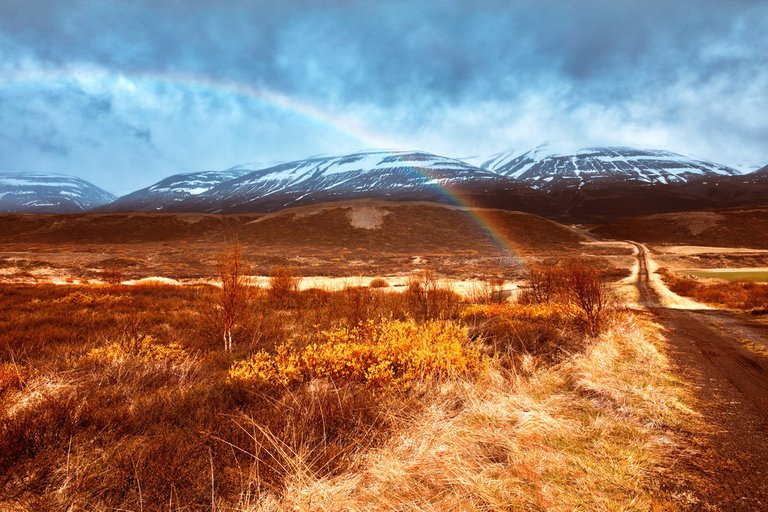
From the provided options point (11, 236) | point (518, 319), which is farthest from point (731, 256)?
point (11, 236)

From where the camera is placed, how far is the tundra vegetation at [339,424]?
9.18ft

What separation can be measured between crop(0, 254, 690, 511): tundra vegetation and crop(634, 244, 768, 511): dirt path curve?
0.27m

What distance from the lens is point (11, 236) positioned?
252 feet

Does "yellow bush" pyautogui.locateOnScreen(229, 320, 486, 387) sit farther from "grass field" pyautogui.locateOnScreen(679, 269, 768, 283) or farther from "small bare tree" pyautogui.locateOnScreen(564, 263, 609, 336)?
"grass field" pyautogui.locateOnScreen(679, 269, 768, 283)

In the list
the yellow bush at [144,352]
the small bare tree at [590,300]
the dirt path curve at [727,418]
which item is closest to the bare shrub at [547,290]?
the small bare tree at [590,300]

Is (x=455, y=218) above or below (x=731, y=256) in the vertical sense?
above

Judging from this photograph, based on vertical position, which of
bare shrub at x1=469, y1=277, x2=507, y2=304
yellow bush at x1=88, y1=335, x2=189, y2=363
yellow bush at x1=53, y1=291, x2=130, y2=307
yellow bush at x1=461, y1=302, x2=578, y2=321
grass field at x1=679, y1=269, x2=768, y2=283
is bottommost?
grass field at x1=679, y1=269, x2=768, y2=283

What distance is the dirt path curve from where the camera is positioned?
2.83 metres

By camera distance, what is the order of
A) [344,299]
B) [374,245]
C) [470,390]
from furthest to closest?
[374,245], [344,299], [470,390]

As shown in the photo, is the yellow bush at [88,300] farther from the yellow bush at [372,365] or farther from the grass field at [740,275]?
the grass field at [740,275]

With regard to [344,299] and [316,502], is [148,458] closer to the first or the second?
[316,502]

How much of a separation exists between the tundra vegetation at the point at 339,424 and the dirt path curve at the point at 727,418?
0.27 meters

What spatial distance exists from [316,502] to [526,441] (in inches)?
79.3

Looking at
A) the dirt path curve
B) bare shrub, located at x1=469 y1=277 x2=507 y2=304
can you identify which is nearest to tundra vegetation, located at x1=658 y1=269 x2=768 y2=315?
the dirt path curve
